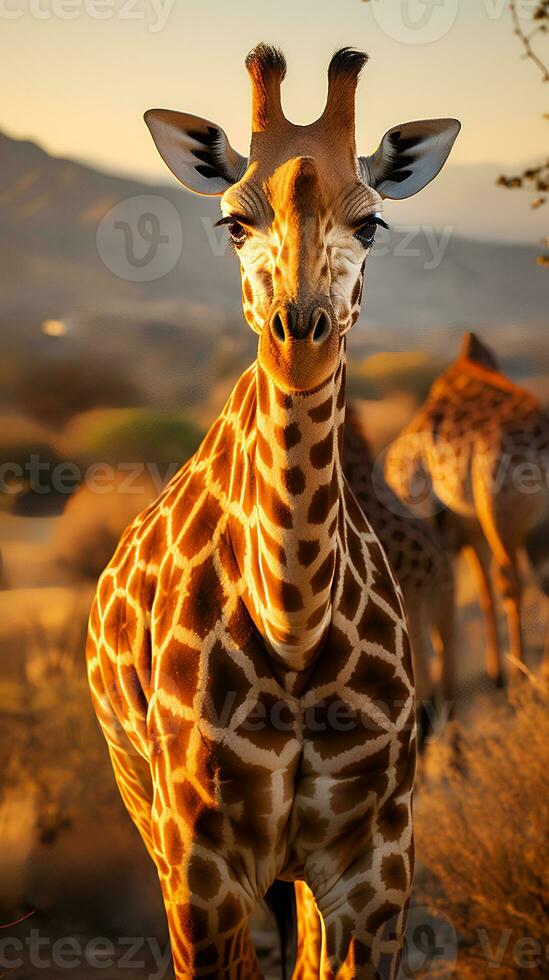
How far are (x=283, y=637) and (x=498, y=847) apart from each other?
220 cm

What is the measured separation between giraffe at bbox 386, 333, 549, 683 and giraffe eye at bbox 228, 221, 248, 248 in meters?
3.46

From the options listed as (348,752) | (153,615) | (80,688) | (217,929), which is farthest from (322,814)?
(80,688)

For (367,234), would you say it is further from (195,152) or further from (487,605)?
(487,605)

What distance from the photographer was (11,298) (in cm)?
642

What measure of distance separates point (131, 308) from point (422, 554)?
234 cm


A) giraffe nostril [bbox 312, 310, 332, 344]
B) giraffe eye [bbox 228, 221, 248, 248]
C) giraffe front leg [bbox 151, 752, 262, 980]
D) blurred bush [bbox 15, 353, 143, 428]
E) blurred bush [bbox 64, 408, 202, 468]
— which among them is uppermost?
blurred bush [bbox 15, 353, 143, 428]

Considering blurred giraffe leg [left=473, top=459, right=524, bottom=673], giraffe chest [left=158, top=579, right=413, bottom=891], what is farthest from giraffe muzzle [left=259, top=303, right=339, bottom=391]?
blurred giraffe leg [left=473, top=459, right=524, bottom=673]

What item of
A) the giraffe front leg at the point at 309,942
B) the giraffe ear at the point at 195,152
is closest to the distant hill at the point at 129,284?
the giraffe ear at the point at 195,152

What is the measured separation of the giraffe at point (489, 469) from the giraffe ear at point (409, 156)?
3.08 meters

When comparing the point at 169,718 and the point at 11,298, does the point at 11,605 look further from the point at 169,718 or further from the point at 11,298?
the point at 169,718

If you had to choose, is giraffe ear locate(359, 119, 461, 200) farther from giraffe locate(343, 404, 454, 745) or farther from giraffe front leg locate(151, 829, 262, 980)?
giraffe locate(343, 404, 454, 745)

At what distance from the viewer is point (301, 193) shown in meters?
2.23

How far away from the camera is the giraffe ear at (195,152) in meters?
2.84

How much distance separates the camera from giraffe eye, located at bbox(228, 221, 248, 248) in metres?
2.53
